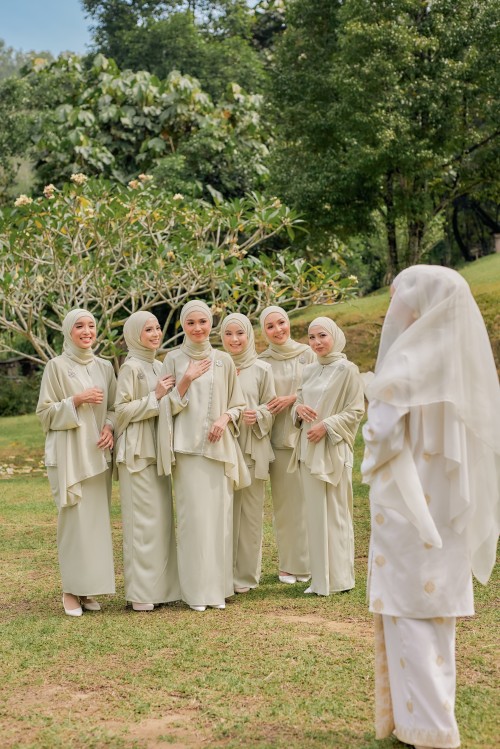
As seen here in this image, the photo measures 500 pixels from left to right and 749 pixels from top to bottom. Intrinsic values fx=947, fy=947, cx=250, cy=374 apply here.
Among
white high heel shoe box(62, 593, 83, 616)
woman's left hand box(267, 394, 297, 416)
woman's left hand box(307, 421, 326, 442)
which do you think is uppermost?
woman's left hand box(267, 394, 297, 416)

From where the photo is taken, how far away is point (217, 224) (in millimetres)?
13086

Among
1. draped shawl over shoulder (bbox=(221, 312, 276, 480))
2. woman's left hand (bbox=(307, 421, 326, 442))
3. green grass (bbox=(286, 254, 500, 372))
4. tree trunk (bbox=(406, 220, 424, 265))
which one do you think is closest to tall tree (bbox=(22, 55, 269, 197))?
green grass (bbox=(286, 254, 500, 372))

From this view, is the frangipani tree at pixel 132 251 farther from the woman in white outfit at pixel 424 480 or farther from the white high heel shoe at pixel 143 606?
the woman in white outfit at pixel 424 480

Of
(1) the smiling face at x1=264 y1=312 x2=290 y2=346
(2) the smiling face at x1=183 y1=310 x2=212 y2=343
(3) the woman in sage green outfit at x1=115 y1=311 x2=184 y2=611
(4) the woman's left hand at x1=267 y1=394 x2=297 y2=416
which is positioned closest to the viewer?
(3) the woman in sage green outfit at x1=115 y1=311 x2=184 y2=611

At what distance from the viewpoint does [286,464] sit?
7.59 metres

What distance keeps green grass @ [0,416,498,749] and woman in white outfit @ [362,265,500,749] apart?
483 millimetres

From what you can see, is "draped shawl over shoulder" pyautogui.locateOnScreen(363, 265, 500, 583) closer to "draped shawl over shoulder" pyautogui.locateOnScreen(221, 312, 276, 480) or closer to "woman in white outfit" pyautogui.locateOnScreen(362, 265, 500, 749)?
"woman in white outfit" pyautogui.locateOnScreen(362, 265, 500, 749)

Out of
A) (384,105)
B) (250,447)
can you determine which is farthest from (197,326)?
(384,105)

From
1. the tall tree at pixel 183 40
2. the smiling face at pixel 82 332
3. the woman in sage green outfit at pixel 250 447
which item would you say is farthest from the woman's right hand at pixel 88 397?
the tall tree at pixel 183 40

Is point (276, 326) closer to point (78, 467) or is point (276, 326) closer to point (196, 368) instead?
point (196, 368)

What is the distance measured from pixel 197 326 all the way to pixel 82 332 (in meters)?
0.82

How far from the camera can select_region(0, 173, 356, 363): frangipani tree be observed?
472 inches

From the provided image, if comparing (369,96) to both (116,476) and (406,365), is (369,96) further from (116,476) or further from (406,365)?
(406,365)

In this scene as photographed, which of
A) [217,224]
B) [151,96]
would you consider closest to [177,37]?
[151,96]
